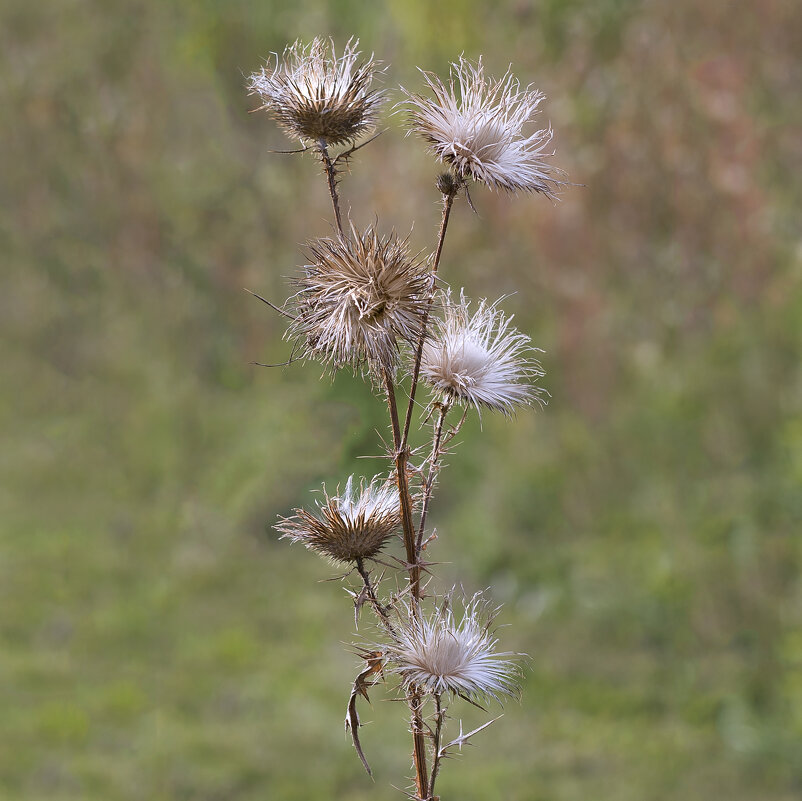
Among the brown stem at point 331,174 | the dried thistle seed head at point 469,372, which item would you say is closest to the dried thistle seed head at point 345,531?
the dried thistle seed head at point 469,372

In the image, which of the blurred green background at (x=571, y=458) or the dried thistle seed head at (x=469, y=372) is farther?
the blurred green background at (x=571, y=458)

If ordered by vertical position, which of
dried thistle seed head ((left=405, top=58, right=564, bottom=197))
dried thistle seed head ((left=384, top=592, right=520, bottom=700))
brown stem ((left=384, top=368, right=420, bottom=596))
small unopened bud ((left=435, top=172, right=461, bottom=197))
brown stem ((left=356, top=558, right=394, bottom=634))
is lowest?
dried thistle seed head ((left=384, top=592, right=520, bottom=700))

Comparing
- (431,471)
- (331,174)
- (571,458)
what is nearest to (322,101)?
(331,174)

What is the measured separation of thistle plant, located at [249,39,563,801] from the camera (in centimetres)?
91

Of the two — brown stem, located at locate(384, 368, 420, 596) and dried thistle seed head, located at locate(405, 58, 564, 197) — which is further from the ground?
dried thistle seed head, located at locate(405, 58, 564, 197)

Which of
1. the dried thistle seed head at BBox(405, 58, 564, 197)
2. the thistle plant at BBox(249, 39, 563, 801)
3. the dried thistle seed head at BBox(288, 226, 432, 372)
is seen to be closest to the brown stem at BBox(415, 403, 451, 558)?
the thistle plant at BBox(249, 39, 563, 801)

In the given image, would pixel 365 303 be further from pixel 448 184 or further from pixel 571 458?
pixel 571 458

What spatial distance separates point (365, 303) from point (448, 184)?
0.13 metres

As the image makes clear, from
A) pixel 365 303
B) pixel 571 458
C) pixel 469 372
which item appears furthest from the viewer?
pixel 571 458

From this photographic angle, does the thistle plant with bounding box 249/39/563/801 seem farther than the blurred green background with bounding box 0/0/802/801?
No

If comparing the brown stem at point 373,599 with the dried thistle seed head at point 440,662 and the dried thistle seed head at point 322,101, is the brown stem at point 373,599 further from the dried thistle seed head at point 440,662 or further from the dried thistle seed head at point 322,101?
the dried thistle seed head at point 322,101

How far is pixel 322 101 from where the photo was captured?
940 mm

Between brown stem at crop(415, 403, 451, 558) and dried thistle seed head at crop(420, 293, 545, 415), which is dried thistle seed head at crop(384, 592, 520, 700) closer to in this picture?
brown stem at crop(415, 403, 451, 558)

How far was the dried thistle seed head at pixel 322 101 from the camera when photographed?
0.94m
